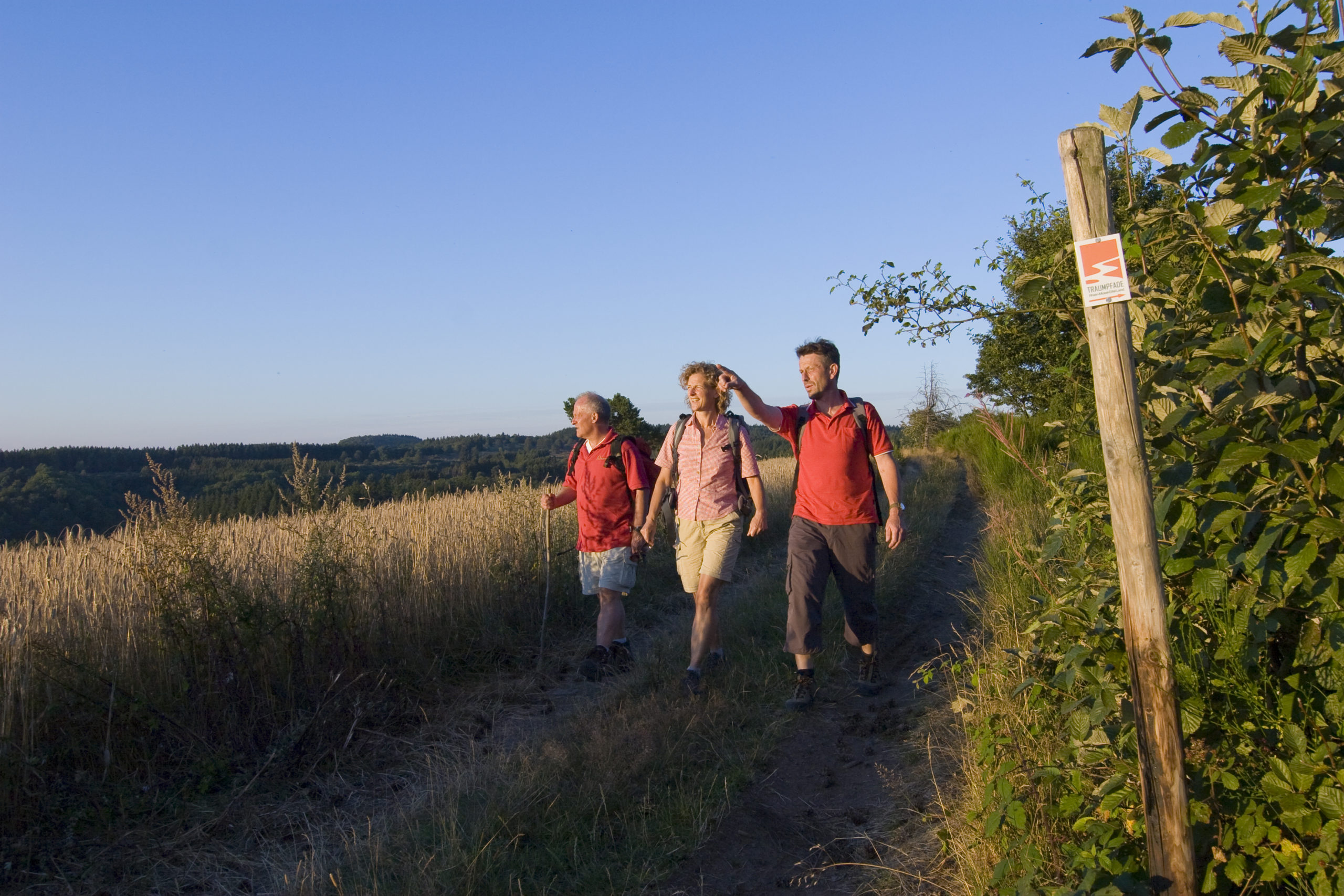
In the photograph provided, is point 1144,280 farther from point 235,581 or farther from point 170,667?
point 235,581

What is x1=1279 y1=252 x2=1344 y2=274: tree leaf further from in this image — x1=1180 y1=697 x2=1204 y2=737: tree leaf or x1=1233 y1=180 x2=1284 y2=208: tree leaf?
x1=1180 y1=697 x2=1204 y2=737: tree leaf

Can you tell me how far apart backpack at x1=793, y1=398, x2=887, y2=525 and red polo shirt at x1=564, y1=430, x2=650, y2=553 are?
56.9 inches

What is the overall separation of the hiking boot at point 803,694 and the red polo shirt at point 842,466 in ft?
3.37

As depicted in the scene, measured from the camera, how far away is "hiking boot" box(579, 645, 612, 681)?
22.1 ft

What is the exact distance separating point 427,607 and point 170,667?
2.15 metres

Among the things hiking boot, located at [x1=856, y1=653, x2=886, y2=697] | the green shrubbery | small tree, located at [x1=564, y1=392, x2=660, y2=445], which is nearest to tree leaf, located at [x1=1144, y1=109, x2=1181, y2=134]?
the green shrubbery

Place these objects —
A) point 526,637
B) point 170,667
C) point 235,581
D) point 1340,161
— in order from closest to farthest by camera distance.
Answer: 1. point 1340,161
2. point 170,667
3. point 235,581
4. point 526,637

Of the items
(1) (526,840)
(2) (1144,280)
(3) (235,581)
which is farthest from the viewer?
(3) (235,581)

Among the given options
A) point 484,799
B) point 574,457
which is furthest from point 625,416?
point 484,799

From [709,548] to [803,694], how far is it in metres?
1.17

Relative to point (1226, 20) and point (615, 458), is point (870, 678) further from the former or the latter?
point (1226, 20)

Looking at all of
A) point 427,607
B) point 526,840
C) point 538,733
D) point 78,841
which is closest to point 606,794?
point 526,840

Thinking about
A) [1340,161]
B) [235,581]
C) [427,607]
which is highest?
[1340,161]

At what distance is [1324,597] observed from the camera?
2.40 metres
